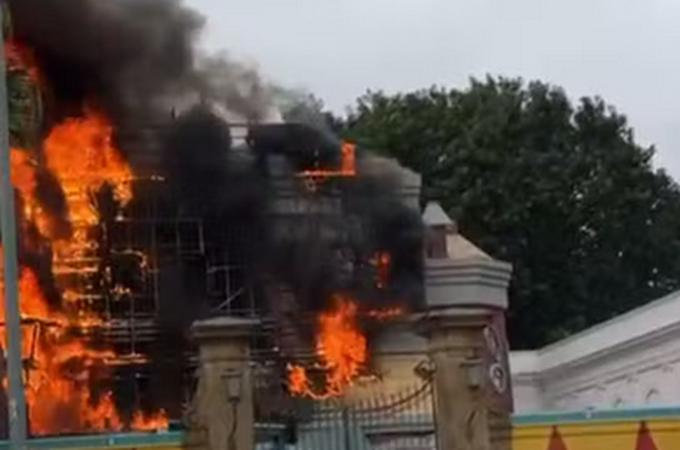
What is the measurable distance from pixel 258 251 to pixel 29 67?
19.0 ft

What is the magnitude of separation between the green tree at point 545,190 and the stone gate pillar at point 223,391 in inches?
1479

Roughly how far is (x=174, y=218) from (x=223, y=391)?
15.3m

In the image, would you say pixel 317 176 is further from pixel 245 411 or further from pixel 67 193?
pixel 245 411

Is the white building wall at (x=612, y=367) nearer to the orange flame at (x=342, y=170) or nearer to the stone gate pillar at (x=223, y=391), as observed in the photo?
the orange flame at (x=342, y=170)

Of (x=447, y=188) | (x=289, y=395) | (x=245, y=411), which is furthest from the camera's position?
(x=447, y=188)

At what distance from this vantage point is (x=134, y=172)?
36.4 meters

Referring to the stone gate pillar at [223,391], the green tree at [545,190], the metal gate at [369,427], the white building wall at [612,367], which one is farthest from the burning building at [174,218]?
the green tree at [545,190]

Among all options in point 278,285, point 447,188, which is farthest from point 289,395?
Answer: point 447,188

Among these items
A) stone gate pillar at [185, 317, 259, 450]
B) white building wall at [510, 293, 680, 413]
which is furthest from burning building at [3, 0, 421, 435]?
stone gate pillar at [185, 317, 259, 450]

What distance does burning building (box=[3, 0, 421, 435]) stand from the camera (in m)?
34.5

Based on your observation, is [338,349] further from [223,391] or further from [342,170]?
[223,391]

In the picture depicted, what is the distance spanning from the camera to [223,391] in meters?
21.9

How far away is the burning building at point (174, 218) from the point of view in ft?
113

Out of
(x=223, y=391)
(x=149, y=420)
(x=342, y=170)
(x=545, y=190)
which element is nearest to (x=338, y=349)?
(x=149, y=420)
